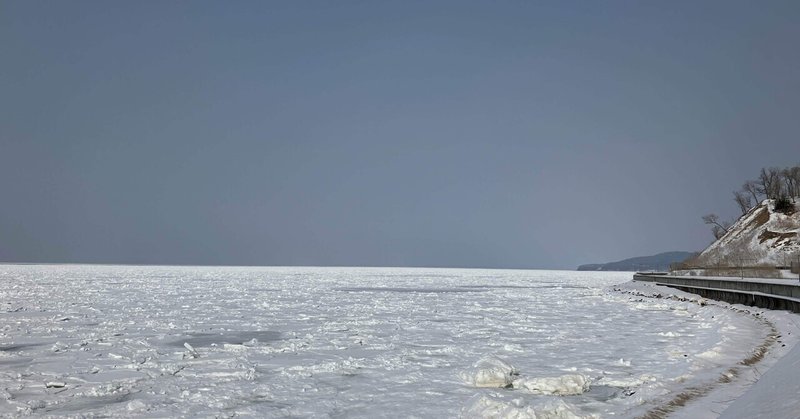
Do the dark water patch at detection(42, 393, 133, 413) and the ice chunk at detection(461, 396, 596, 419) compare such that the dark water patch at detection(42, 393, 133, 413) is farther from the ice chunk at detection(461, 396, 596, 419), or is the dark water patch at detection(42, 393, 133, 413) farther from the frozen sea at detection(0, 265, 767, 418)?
the ice chunk at detection(461, 396, 596, 419)

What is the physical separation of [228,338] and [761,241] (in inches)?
2505

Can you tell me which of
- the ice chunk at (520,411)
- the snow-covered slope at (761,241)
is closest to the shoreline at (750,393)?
the ice chunk at (520,411)

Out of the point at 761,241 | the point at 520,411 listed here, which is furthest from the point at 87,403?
the point at 761,241

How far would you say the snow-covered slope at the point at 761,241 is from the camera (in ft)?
198

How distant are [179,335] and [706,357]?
13.0 meters

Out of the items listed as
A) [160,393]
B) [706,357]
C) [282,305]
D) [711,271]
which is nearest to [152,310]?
[282,305]

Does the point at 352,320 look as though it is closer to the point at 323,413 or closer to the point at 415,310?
the point at 415,310

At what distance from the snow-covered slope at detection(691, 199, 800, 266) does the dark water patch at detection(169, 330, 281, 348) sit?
53820mm

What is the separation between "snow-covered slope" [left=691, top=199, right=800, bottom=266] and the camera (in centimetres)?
6038

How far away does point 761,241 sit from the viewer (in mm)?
64312

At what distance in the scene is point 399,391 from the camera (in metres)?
9.82

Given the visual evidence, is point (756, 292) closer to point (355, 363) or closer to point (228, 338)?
point (355, 363)

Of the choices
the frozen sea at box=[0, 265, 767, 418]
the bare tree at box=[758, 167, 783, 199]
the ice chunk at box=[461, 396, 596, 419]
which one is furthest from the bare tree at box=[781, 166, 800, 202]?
the ice chunk at box=[461, 396, 596, 419]

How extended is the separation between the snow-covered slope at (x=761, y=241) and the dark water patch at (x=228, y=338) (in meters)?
53.8
